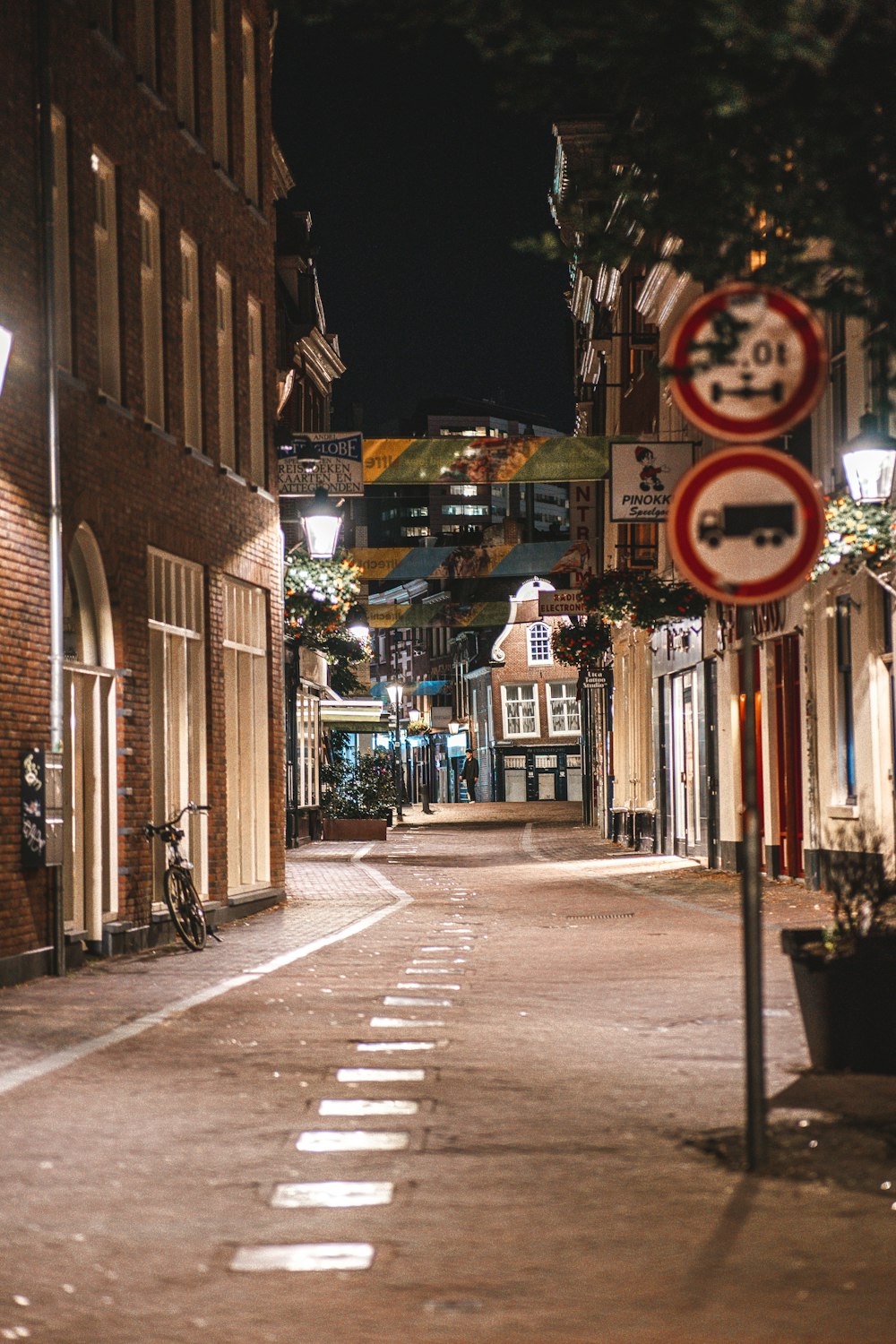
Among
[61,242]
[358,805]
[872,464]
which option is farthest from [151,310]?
[358,805]

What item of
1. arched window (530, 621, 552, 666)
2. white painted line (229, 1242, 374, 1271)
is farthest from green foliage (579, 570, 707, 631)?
arched window (530, 621, 552, 666)

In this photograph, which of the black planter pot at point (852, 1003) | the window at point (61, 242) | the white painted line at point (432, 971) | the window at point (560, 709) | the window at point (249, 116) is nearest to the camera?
the black planter pot at point (852, 1003)

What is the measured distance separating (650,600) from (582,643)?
1188cm

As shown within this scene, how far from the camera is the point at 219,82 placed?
2045cm

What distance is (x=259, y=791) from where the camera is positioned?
21547 millimetres

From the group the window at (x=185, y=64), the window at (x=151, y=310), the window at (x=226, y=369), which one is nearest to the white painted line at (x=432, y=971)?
the window at (x=151, y=310)

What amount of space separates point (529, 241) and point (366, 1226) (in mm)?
3319

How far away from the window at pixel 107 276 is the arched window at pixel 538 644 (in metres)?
72.4

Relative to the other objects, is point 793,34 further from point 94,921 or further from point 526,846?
point 526,846

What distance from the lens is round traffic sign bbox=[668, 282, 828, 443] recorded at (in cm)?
624

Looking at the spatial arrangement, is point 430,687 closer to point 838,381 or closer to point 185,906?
point 838,381

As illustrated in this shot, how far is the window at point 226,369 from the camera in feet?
66.5

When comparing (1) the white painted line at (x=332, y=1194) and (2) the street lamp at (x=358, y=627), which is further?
(2) the street lamp at (x=358, y=627)

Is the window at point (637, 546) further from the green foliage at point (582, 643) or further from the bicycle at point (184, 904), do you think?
the bicycle at point (184, 904)
